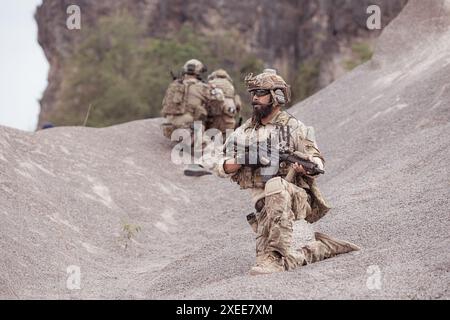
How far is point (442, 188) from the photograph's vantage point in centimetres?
912

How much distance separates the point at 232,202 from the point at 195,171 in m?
2.40

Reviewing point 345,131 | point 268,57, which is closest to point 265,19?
point 268,57

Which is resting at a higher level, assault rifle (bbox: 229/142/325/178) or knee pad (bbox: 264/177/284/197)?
assault rifle (bbox: 229/142/325/178)

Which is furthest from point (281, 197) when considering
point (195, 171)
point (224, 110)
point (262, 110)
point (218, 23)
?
point (218, 23)

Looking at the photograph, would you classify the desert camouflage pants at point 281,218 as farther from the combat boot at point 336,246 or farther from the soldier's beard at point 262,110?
the soldier's beard at point 262,110

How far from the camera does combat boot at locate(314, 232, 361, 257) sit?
7677 mm

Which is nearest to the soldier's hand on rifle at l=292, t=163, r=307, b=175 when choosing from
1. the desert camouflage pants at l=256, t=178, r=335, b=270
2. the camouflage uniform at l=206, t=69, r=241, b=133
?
the desert camouflage pants at l=256, t=178, r=335, b=270

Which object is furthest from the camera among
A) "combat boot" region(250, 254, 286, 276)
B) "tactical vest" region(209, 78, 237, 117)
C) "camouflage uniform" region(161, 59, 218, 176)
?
"tactical vest" region(209, 78, 237, 117)

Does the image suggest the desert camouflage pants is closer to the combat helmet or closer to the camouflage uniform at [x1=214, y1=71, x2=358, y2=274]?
the camouflage uniform at [x1=214, y1=71, x2=358, y2=274]

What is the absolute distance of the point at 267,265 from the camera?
23.0 feet

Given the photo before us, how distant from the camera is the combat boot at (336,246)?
25.2ft

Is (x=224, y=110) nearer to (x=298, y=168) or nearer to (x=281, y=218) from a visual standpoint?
(x=298, y=168)

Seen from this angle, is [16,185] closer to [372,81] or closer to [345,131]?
[345,131]

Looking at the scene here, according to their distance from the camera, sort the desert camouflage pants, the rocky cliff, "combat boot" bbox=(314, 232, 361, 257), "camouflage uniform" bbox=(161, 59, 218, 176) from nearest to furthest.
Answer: the desert camouflage pants < "combat boot" bbox=(314, 232, 361, 257) < "camouflage uniform" bbox=(161, 59, 218, 176) < the rocky cliff
